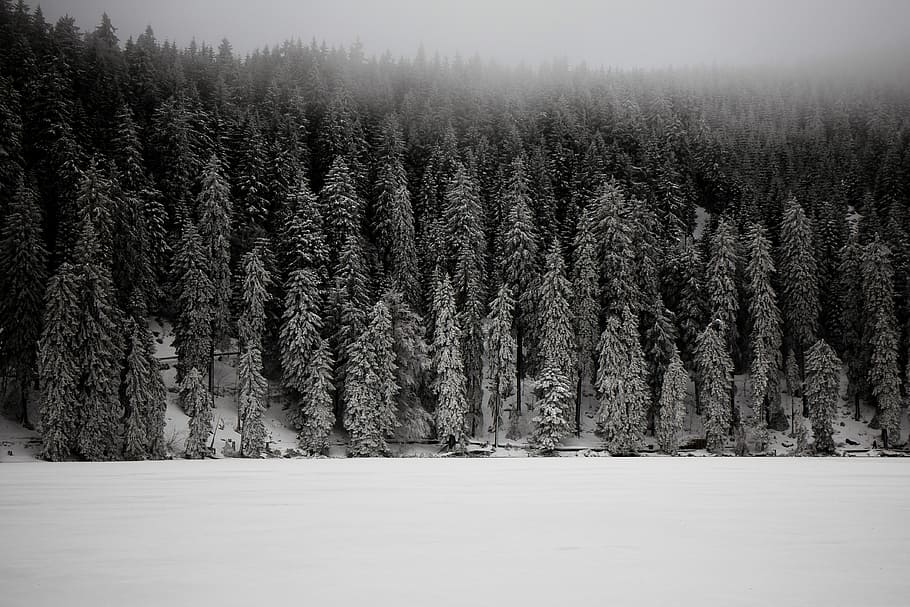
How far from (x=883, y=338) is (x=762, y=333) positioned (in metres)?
11.7

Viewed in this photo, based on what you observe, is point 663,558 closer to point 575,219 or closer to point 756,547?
point 756,547

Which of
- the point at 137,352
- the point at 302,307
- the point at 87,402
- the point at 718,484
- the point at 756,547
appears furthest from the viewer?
the point at 302,307

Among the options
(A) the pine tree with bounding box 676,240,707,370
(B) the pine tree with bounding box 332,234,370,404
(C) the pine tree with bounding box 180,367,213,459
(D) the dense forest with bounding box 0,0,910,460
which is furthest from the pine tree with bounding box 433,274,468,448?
(A) the pine tree with bounding box 676,240,707,370

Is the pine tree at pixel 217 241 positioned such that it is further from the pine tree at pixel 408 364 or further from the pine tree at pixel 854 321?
the pine tree at pixel 854 321

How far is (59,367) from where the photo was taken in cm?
4222

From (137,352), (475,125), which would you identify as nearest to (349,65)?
(475,125)

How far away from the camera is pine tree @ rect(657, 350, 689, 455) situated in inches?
2120

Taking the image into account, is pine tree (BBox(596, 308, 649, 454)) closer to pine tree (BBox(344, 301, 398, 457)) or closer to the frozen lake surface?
pine tree (BBox(344, 301, 398, 457))

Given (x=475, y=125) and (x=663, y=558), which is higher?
(x=475, y=125)

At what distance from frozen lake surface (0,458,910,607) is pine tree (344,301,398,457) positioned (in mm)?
35798

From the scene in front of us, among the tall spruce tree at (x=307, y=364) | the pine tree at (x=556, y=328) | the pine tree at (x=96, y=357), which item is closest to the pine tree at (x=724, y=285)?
the pine tree at (x=556, y=328)

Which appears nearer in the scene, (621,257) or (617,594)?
(617,594)

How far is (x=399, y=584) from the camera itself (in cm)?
669

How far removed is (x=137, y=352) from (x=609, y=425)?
39045 mm
